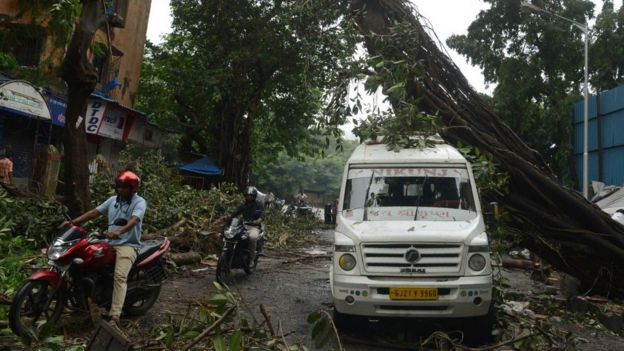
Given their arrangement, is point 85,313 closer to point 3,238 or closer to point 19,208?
point 3,238

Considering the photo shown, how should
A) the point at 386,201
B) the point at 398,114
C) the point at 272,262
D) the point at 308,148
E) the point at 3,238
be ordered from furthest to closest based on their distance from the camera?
the point at 308,148, the point at 272,262, the point at 3,238, the point at 398,114, the point at 386,201

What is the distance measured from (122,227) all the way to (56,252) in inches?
26.3

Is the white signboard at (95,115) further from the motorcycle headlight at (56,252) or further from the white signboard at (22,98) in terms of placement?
the motorcycle headlight at (56,252)

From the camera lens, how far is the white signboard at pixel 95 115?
17312mm

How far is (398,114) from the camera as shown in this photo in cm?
759

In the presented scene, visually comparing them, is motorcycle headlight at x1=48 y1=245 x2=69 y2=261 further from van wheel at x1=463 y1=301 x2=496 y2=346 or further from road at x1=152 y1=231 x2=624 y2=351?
van wheel at x1=463 y1=301 x2=496 y2=346

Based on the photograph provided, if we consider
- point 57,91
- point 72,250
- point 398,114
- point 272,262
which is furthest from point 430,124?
point 57,91

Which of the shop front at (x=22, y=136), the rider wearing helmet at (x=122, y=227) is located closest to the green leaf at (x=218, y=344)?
the rider wearing helmet at (x=122, y=227)

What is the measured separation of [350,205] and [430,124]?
1.92 metres

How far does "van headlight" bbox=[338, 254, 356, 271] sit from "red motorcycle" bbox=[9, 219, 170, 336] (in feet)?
7.10

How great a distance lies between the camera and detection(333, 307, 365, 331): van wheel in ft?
19.6

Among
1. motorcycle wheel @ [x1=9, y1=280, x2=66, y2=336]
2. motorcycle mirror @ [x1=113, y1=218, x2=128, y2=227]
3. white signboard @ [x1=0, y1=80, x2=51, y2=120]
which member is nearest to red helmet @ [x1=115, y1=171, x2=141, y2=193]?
motorcycle mirror @ [x1=113, y1=218, x2=128, y2=227]

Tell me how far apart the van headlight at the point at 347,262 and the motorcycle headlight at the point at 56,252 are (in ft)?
9.22

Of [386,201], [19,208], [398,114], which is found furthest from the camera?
[19,208]
